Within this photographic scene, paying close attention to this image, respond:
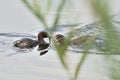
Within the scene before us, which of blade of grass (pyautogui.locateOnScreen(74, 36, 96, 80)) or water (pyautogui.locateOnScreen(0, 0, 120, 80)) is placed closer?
blade of grass (pyautogui.locateOnScreen(74, 36, 96, 80))

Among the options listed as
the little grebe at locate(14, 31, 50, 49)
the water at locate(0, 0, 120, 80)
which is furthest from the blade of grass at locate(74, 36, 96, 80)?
the little grebe at locate(14, 31, 50, 49)

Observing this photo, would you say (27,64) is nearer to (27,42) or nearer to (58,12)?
(27,42)

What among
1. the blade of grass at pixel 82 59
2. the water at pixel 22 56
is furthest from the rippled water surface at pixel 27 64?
the blade of grass at pixel 82 59

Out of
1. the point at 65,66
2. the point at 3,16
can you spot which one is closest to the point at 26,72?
the point at 3,16

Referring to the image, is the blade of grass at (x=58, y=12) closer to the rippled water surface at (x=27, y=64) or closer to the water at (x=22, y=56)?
the water at (x=22, y=56)

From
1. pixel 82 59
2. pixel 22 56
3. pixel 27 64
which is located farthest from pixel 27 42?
pixel 82 59

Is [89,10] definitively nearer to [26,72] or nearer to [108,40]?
[108,40]

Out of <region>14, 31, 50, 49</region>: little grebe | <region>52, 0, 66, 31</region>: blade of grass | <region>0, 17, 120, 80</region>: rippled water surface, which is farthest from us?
<region>14, 31, 50, 49</region>: little grebe

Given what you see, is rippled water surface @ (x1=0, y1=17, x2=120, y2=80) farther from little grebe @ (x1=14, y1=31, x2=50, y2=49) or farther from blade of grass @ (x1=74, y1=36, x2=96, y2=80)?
blade of grass @ (x1=74, y1=36, x2=96, y2=80)

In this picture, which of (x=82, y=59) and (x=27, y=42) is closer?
(x=82, y=59)

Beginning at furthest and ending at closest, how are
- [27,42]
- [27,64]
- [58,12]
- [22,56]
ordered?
1. [27,42]
2. [22,56]
3. [27,64]
4. [58,12]

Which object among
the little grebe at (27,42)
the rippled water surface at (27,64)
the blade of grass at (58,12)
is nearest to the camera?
the blade of grass at (58,12)
